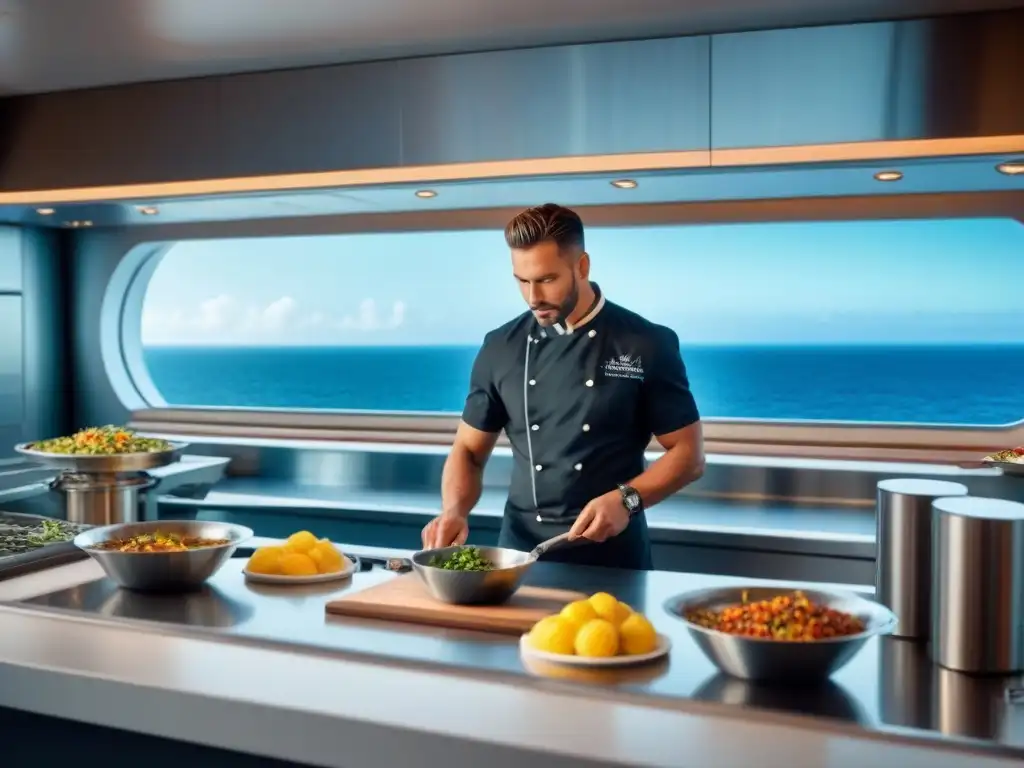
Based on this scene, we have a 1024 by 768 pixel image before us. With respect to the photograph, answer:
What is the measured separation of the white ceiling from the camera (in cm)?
292

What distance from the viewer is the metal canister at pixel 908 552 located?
1846mm

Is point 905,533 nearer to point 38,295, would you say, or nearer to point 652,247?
point 38,295

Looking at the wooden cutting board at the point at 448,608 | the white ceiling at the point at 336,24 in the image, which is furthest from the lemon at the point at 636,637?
the white ceiling at the point at 336,24

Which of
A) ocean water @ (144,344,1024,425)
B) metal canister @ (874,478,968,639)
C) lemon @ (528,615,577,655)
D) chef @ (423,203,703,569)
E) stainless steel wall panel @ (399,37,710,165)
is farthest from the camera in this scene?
ocean water @ (144,344,1024,425)

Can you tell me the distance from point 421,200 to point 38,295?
2276 mm

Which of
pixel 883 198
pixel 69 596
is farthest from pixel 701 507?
pixel 69 596

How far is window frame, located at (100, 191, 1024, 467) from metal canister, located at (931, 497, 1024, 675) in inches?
95.7

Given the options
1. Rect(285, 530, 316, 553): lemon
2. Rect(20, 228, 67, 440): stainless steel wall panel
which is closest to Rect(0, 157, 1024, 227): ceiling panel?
Rect(20, 228, 67, 440): stainless steel wall panel

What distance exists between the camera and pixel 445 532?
2395 millimetres

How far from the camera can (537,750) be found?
1508mm

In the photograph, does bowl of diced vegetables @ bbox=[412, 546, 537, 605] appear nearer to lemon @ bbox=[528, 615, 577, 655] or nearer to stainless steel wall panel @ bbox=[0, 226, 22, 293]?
lemon @ bbox=[528, 615, 577, 655]

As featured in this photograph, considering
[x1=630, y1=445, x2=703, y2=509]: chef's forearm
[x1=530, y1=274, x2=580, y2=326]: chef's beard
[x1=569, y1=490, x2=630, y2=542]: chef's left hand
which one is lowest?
[x1=569, y1=490, x2=630, y2=542]: chef's left hand

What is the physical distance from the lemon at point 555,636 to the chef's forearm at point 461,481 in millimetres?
957

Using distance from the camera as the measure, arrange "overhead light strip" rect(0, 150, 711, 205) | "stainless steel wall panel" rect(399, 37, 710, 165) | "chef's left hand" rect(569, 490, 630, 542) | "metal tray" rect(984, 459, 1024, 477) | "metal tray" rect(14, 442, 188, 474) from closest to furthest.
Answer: "chef's left hand" rect(569, 490, 630, 542) < "stainless steel wall panel" rect(399, 37, 710, 165) < "overhead light strip" rect(0, 150, 711, 205) < "metal tray" rect(984, 459, 1024, 477) < "metal tray" rect(14, 442, 188, 474)
